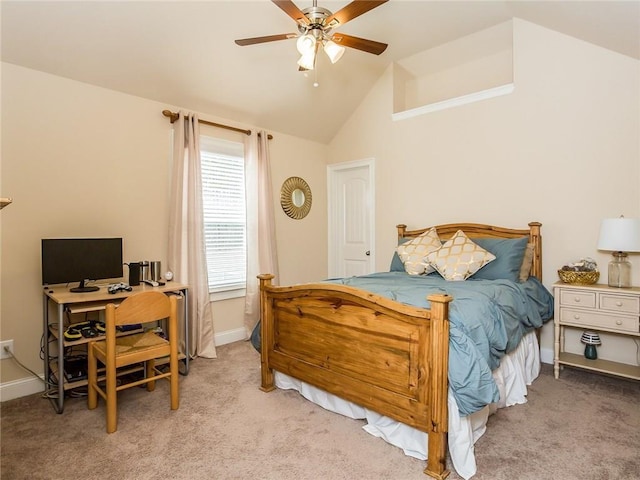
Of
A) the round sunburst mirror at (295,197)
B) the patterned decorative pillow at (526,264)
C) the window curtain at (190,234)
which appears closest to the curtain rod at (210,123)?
the window curtain at (190,234)

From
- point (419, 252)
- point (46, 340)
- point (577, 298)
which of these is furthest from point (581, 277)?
point (46, 340)

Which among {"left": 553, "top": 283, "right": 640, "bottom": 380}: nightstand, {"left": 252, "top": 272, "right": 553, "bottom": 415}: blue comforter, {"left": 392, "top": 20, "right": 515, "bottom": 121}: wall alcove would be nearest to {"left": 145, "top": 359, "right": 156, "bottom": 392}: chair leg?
{"left": 252, "top": 272, "right": 553, "bottom": 415}: blue comforter

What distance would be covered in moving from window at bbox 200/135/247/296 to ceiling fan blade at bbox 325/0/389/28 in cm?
202

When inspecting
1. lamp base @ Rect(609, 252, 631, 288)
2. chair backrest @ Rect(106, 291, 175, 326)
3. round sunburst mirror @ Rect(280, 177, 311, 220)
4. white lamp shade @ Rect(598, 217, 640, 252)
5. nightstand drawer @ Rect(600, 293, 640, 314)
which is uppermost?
round sunburst mirror @ Rect(280, 177, 311, 220)

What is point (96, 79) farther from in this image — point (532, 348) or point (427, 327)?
point (532, 348)

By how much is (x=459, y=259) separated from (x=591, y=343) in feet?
4.13

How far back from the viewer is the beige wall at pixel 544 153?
3.06 m

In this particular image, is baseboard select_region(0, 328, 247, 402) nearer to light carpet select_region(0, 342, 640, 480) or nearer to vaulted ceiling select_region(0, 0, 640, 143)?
light carpet select_region(0, 342, 640, 480)

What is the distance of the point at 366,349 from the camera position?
2.17 meters

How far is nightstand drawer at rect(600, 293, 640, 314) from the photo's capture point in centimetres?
269

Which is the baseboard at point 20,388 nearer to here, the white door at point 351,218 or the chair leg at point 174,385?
the chair leg at point 174,385

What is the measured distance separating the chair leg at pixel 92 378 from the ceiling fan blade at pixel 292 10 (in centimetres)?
251

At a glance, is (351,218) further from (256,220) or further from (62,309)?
(62,309)

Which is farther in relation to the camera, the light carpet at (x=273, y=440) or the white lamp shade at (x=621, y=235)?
the white lamp shade at (x=621, y=235)
